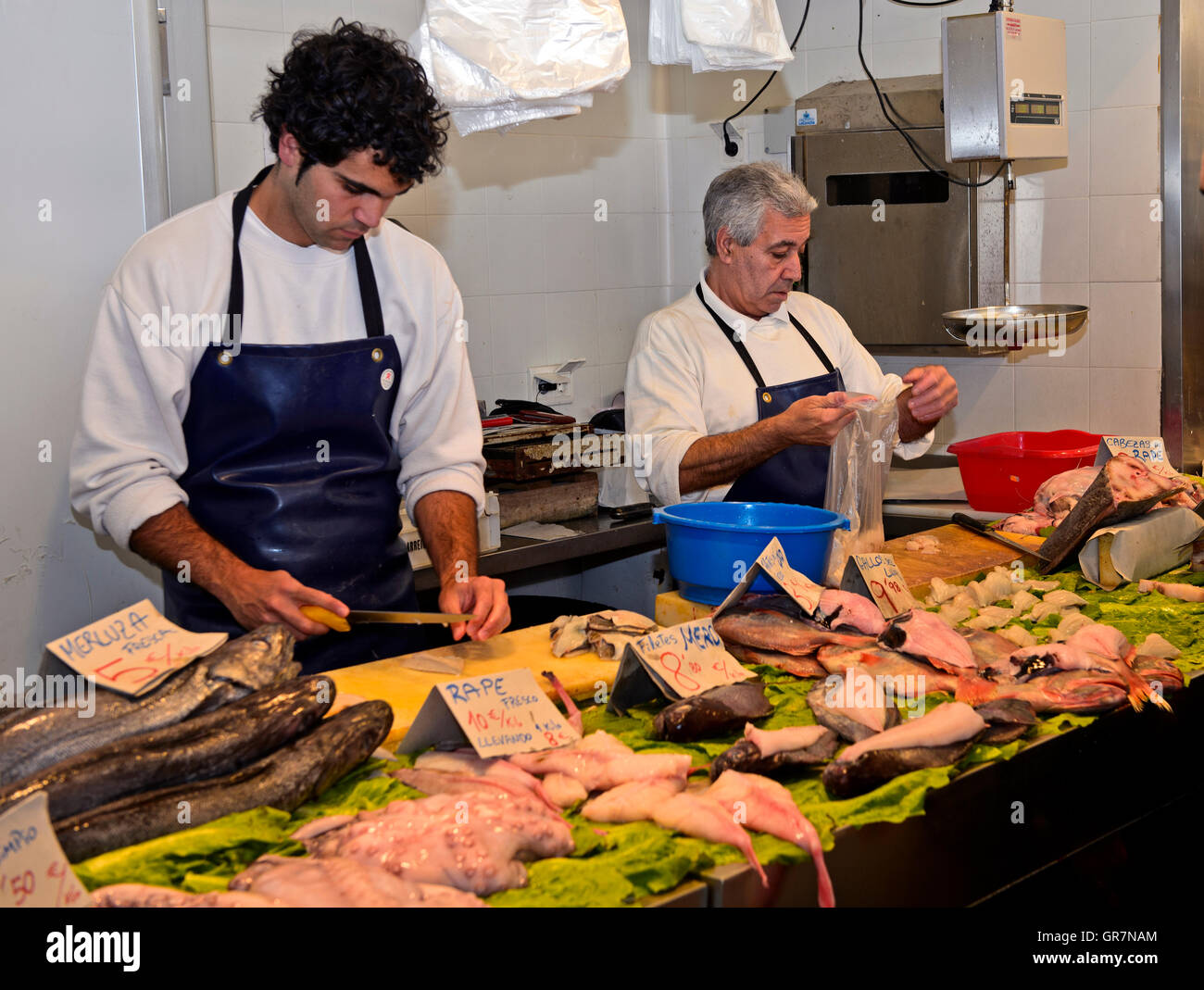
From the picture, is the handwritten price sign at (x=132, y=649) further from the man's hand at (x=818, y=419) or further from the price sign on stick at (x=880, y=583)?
the man's hand at (x=818, y=419)

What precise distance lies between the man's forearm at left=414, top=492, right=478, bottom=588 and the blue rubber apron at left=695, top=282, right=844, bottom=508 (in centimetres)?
112

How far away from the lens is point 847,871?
68.6 inches

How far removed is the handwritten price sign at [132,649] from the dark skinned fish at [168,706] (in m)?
0.02

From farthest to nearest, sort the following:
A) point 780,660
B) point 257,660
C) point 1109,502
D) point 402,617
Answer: point 1109,502 → point 780,660 → point 402,617 → point 257,660

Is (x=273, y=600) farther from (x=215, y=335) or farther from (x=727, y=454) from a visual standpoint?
(x=727, y=454)

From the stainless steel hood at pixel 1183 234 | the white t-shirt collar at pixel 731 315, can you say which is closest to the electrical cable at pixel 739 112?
the stainless steel hood at pixel 1183 234

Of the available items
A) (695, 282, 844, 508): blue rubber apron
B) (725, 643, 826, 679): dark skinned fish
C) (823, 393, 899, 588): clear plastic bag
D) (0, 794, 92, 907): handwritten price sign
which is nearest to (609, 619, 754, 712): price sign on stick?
(725, 643, 826, 679): dark skinned fish

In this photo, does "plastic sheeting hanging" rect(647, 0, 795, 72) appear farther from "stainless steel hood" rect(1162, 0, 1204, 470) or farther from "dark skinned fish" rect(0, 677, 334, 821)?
"dark skinned fish" rect(0, 677, 334, 821)

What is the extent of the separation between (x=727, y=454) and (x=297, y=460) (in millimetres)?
1345

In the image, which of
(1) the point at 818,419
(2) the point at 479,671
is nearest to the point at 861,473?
(1) the point at 818,419

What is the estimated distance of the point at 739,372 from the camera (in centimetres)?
399

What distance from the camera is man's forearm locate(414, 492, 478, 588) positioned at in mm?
2902

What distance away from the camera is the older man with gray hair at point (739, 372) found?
3.83m
